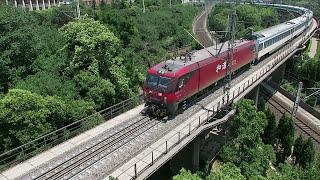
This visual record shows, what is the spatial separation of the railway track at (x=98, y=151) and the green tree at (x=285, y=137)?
14582 millimetres

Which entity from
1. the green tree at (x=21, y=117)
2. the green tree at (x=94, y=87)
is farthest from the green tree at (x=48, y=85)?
the green tree at (x=21, y=117)

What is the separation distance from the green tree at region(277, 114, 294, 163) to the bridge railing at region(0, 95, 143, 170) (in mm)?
15303

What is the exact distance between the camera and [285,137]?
27859mm

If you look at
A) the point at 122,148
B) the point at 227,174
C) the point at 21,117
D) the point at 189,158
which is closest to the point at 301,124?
the point at 189,158

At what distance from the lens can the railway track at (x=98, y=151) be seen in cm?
1623

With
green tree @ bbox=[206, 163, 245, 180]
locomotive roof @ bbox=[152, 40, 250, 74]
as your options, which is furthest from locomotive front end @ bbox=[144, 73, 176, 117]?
green tree @ bbox=[206, 163, 245, 180]

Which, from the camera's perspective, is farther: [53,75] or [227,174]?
[53,75]

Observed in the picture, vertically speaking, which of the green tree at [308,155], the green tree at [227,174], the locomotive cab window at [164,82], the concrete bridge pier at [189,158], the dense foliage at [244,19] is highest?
the dense foliage at [244,19]

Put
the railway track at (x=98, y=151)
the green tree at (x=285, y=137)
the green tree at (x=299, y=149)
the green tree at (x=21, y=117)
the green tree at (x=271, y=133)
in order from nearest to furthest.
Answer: the railway track at (x=98, y=151) → the green tree at (x=21, y=117) → the green tree at (x=299, y=149) → the green tree at (x=285, y=137) → the green tree at (x=271, y=133)

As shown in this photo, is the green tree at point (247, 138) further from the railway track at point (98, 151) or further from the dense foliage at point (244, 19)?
the dense foliage at point (244, 19)

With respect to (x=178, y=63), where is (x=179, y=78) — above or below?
below

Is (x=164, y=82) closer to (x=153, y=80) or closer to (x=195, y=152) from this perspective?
(x=153, y=80)

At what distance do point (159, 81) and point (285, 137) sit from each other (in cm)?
1543

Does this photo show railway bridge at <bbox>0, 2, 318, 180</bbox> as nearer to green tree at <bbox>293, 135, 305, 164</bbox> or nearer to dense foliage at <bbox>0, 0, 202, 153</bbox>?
dense foliage at <bbox>0, 0, 202, 153</bbox>
